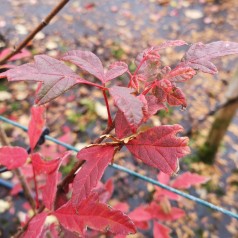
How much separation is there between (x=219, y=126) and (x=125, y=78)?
2.97 ft

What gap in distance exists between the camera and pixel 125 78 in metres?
2.55

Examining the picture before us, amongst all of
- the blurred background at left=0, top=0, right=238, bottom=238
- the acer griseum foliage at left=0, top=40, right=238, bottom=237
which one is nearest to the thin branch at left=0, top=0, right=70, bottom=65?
the acer griseum foliage at left=0, top=40, right=238, bottom=237

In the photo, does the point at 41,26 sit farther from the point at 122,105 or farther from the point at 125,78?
the point at 125,78

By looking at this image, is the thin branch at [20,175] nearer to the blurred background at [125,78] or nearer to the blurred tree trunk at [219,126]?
the blurred background at [125,78]

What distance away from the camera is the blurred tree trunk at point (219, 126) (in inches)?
66.4

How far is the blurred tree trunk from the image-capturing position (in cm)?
169

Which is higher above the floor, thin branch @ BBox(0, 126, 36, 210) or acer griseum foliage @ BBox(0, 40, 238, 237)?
acer griseum foliage @ BBox(0, 40, 238, 237)

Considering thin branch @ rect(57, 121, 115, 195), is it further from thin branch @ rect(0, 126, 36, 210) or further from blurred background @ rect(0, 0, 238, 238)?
blurred background @ rect(0, 0, 238, 238)

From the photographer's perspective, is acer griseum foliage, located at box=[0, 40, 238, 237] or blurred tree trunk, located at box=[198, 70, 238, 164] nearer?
acer griseum foliage, located at box=[0, 40, 238, 237]

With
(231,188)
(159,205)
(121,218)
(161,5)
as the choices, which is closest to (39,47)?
(161,5)

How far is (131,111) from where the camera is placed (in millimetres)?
400

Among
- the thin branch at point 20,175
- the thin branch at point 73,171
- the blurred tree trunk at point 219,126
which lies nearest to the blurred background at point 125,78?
the blurred tree trunk at point 219,126

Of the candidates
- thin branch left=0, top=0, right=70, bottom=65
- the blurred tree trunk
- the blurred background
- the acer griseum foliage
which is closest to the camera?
the acer griseum foliage

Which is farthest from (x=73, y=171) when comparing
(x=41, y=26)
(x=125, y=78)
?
(x=125, y=78)
